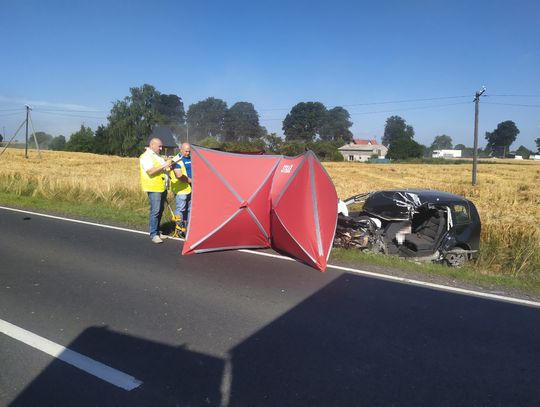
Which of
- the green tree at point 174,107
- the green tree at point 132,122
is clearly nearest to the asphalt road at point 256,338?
the green tree at point 132,122

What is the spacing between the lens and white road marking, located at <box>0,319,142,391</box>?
10.6 feet

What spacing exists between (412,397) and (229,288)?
2.78m

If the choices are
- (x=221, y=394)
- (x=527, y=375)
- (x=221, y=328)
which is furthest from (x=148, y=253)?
(x=527, y=375)

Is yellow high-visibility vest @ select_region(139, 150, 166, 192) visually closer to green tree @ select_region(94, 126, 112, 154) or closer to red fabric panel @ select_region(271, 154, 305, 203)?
red fabric panel @ select_region(271, 154, 305, 203)

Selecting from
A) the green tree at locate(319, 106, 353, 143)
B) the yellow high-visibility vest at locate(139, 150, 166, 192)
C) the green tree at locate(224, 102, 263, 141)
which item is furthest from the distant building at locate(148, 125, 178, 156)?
the green tree at locate(319, 106, 353, 143)

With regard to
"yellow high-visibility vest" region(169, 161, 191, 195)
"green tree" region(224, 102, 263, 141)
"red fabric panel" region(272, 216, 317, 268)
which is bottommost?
"red fabric panel" region(272, 216, 317, 268)

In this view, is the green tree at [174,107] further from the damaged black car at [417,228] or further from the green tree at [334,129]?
the damaged black car at [417,228]

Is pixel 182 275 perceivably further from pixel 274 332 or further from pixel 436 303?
pixel 436 303

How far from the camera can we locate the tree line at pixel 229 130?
257 ft

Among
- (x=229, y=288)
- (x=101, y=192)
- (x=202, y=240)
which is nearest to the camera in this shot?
(x=229, y=288)

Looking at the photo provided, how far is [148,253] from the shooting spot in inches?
280

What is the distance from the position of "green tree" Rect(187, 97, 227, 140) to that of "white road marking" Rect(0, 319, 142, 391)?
112 meters

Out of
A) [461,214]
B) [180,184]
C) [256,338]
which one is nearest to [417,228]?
[461,214]

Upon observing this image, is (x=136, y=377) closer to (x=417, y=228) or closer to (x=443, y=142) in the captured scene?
(x=417, y=228)
